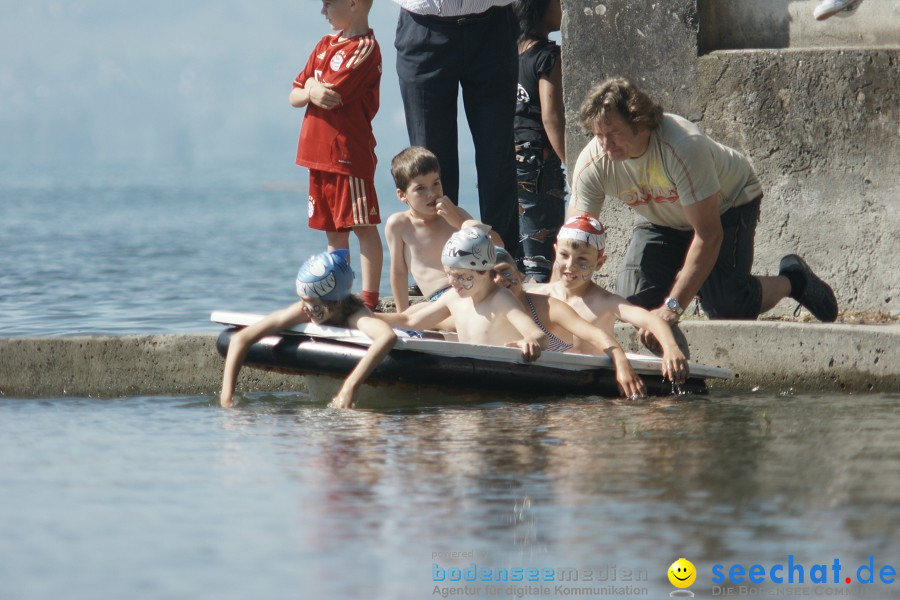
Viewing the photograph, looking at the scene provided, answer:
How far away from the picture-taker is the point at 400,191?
778cm

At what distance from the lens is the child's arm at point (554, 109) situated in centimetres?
853

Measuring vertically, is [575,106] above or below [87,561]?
above

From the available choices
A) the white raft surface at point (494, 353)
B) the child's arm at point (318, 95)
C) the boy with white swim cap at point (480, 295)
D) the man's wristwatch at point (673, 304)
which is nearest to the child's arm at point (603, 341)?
the white raft surface at point (494, 353)

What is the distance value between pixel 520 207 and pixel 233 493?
412cm

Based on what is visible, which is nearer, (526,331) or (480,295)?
(526,331)

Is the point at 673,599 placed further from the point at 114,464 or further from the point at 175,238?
the point at 175,238

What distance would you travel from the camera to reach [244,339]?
21.8 feet

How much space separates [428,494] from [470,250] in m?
2.18

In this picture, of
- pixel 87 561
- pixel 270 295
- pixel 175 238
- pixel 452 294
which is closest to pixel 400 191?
pixel 452 294

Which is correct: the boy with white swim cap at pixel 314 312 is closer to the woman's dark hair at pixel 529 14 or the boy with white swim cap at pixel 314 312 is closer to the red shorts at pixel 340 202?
the red shorts at pixel 340 202

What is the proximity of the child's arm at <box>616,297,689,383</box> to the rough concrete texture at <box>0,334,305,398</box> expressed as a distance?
6.30 ft

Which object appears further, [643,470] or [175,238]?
[175,238]

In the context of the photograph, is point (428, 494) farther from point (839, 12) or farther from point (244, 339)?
point (839, 12)

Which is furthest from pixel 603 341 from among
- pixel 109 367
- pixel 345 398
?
pixel 109 367
